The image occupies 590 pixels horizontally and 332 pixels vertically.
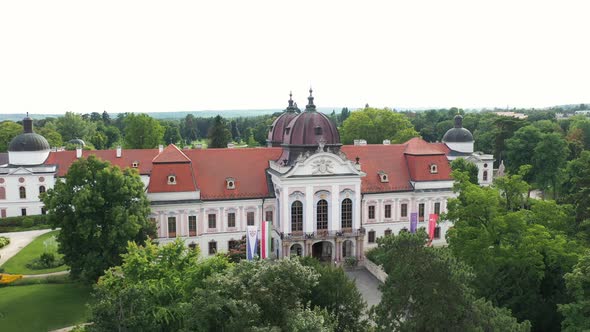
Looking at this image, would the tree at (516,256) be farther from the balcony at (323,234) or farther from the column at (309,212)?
the column at (309,212)

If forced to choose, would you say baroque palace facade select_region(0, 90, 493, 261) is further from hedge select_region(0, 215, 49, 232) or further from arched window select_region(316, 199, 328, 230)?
hedge select_region(0, 215, 49, 232)

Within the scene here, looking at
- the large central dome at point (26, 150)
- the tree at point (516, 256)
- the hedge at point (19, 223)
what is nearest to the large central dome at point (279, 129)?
the hedge at point (19, 223)

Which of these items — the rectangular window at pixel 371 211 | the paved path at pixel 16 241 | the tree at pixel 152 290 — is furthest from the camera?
the rectangular window at pixel 371 211

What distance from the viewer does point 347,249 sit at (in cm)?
4250

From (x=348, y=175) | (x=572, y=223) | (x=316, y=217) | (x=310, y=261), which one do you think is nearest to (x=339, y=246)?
(x=316, y=217)

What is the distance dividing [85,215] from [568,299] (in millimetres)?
29361

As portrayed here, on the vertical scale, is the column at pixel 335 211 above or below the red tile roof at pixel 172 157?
below

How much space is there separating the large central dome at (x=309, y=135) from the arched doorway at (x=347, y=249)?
315 inches

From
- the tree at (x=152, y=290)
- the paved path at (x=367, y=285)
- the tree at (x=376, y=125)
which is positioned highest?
the tree at (x=376, y=125)

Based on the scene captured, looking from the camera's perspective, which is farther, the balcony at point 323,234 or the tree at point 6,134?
the tree at point 6,134

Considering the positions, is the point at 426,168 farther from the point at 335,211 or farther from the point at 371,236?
the point at 335,211

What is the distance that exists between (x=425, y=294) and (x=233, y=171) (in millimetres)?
28653

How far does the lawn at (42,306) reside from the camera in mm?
29594

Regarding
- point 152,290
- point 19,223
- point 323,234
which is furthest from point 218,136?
point 152,290
